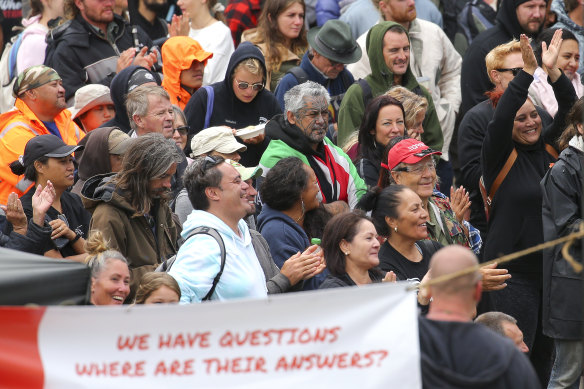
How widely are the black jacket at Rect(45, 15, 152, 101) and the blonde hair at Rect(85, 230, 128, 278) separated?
357cm

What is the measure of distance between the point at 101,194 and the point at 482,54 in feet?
15.1

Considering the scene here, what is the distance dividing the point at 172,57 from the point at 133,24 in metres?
2.00

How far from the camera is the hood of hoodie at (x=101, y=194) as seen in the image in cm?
707

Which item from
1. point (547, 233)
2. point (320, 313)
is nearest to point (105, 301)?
point (320, 313)

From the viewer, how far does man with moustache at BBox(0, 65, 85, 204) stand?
8609 millimetres

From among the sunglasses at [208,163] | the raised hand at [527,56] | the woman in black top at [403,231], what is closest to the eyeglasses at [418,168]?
the woman in black top at [403,231]

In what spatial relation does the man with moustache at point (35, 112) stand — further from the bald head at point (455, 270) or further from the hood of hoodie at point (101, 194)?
the bald head at point (455, 270)

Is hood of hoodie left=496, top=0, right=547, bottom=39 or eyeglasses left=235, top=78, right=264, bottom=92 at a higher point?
eyeglasses left=235, top=78, right=264, bottom=92

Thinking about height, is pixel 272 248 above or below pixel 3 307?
below

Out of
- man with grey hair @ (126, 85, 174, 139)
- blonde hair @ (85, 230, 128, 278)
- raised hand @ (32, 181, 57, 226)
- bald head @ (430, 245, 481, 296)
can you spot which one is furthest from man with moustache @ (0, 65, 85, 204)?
bald head @ (430, 245, 481, 296)

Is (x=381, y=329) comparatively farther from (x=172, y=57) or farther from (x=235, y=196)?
(x=172, y=57)

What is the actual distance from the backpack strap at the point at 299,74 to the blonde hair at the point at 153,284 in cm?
387

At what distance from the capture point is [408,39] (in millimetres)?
10133

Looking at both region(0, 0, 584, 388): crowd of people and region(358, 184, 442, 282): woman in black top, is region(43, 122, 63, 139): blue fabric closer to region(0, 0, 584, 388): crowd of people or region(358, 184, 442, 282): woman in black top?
region(0, 0, 584, 388): crowd of people
